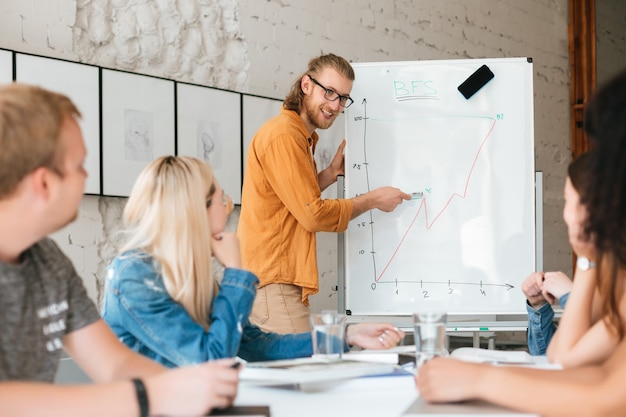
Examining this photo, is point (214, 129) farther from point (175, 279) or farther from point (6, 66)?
point (175, 279)

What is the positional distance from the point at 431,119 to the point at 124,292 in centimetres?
179

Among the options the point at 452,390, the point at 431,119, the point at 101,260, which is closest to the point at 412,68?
the point at 431,119

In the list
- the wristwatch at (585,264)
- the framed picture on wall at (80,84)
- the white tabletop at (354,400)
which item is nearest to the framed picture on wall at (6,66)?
the framed picture on wall at (80,84)

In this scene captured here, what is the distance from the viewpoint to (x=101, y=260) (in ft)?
10.2

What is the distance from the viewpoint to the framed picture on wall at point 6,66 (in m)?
2.77

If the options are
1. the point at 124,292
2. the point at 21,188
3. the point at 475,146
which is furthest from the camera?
the point at 475,146

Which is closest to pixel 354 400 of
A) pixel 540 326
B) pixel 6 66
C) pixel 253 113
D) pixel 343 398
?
pixel 343 398

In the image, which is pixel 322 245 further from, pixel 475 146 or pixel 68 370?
pixel 68 370

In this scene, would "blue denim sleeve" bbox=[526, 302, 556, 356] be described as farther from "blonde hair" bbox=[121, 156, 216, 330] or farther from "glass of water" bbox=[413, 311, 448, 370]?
"blonde hair" bbox=[121, 156, 216, 330]

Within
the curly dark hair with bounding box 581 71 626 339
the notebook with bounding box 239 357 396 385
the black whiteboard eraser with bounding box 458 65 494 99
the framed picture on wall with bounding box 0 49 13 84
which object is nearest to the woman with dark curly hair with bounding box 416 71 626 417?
the curly dark hair with bounding box 581 71 626 339

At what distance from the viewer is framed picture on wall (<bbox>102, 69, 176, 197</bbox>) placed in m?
A: 3.10

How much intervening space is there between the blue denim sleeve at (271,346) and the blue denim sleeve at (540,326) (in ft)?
2.12

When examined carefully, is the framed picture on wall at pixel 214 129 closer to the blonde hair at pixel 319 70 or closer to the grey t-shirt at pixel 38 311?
the blonde hair at pixel 319 70

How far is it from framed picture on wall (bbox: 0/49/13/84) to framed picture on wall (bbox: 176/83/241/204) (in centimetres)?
73
